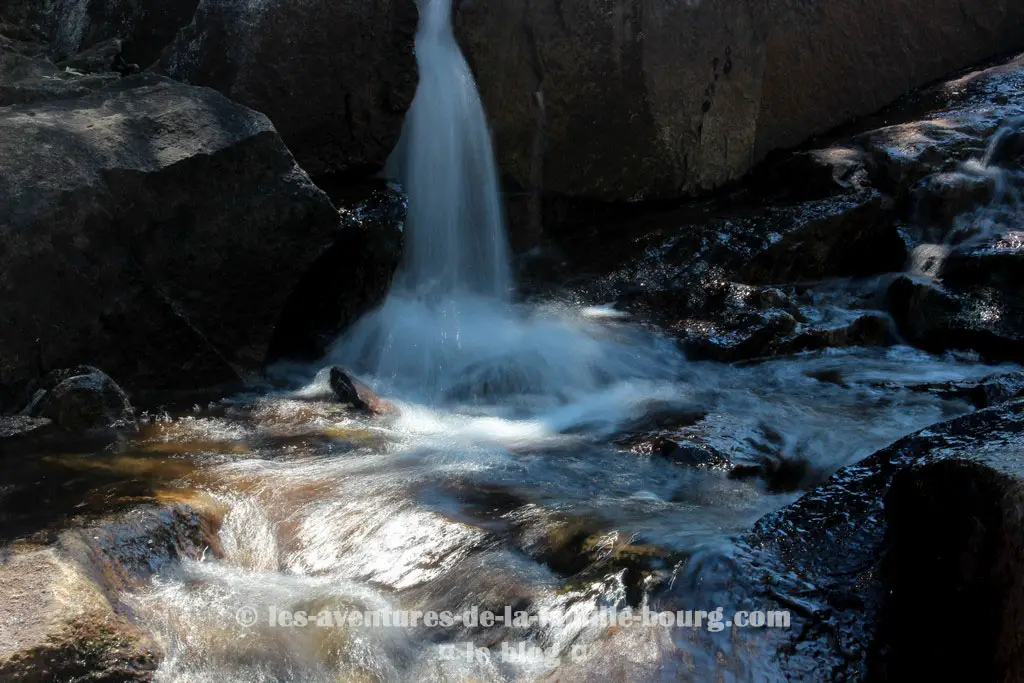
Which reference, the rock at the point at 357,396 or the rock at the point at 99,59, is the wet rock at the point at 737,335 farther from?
the rock at the point at 99,59

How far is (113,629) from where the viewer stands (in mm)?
2449

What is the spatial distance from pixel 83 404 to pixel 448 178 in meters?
3.82

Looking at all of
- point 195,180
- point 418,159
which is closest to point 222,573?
point 195,180

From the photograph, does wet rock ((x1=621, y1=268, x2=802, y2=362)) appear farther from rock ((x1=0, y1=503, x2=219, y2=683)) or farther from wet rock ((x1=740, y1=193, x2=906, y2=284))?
rock ((x1=0, y1=503, x2=219, y2=683))

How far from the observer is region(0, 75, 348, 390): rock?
4.55 m

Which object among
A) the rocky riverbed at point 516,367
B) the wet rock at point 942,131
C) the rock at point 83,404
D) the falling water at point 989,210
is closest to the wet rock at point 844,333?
the rocky riverbed at point 516,367

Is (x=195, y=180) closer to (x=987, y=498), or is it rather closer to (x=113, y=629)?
(x=113, y=629)

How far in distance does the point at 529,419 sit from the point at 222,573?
2338mm

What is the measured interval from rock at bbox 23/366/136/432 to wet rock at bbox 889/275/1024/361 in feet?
16.6

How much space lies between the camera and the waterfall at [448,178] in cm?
727

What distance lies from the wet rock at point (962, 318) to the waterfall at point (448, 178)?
2.93 meters

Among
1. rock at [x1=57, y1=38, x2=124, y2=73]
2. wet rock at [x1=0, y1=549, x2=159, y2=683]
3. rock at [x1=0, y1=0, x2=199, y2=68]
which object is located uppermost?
rock at [x1=0, y1=0, x2=199, y2=68]

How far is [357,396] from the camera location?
16.4 ft

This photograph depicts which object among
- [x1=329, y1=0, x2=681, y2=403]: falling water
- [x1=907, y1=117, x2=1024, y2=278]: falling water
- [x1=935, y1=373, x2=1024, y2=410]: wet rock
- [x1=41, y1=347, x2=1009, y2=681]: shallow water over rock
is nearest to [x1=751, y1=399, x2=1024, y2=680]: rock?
[x1=41, y1=347, x2=1009, y2=681]: shallow water over rock
